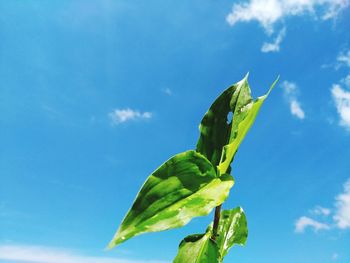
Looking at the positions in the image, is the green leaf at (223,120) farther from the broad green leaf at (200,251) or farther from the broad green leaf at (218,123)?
the broad green leaf at (200,251)

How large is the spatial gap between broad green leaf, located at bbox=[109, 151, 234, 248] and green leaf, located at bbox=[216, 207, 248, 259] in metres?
0.47

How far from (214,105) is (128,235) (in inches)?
19.7

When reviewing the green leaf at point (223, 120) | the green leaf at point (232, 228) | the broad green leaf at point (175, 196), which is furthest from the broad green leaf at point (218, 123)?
the green leaf at point (232, 228)

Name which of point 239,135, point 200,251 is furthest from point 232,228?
point 239,135

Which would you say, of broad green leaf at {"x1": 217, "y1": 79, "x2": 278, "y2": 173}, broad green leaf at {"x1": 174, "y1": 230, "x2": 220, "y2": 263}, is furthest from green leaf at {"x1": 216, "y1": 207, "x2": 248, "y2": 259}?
broad green leaf at {"x1": 217, "y1": 79, "x2": 278, "y2": 173}

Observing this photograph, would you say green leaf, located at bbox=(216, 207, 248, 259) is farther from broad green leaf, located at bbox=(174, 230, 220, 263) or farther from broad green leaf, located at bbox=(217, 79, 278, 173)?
broad green leaf, located at bbox=(217, 79, 278, 173)

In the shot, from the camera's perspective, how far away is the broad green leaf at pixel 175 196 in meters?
0.81

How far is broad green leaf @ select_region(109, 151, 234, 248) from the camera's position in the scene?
81 cm

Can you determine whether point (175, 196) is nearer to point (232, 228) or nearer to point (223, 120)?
point (223, 120)

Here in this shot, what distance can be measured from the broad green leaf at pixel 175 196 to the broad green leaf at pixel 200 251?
0.19 metres

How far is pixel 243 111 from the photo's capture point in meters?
1.11

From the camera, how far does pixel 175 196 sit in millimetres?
892

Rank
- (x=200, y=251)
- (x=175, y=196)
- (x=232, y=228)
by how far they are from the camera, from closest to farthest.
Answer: (x=175, y=196) → (x=200, y=251) → (x=232, y=228)

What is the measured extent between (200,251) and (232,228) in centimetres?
38
